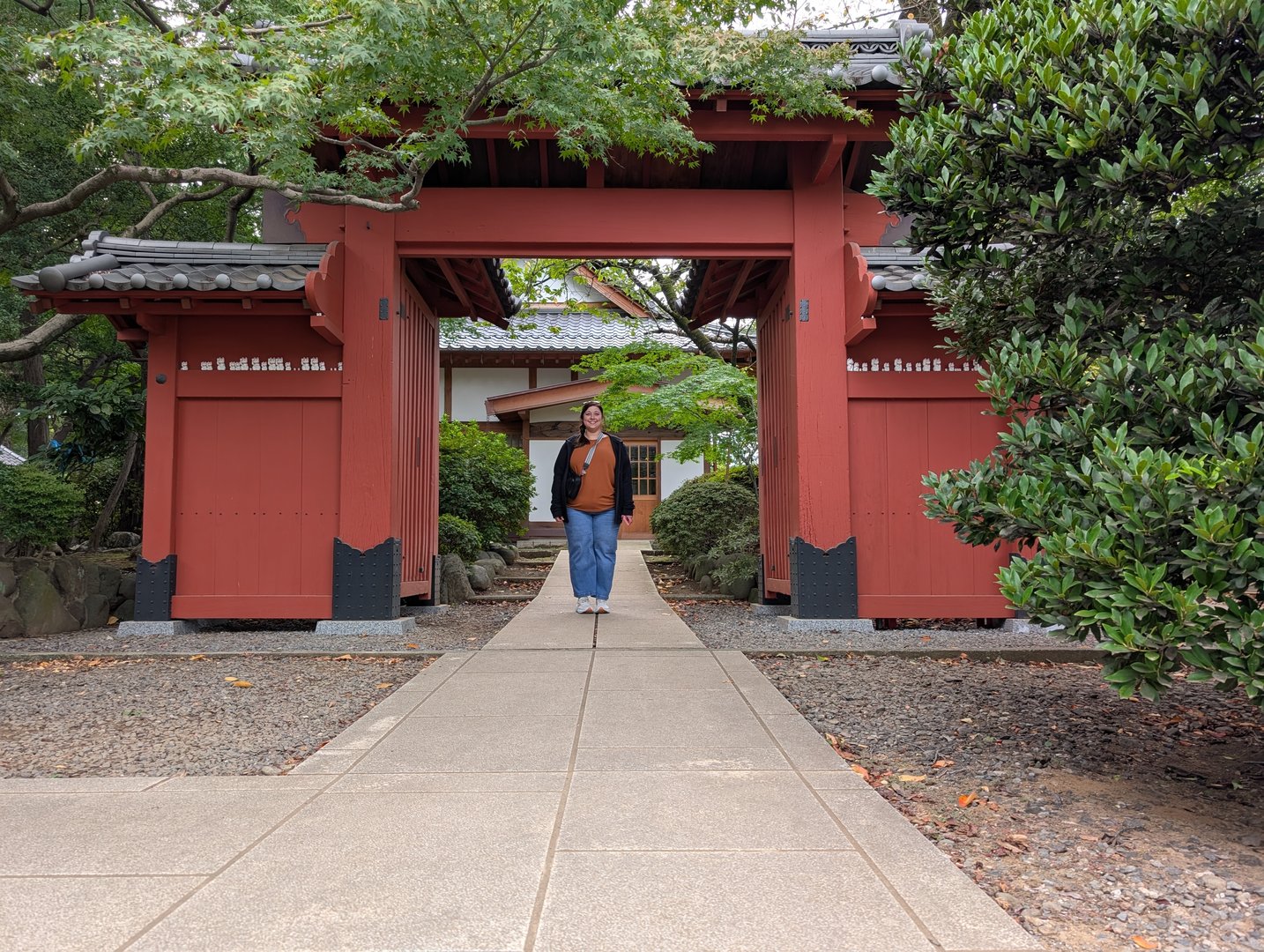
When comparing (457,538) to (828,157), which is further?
(457,538)

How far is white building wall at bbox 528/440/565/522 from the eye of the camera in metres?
17.6

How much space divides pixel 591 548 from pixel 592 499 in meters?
0.46

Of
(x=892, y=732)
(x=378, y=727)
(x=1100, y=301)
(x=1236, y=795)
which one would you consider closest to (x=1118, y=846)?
(x=1236, y=795)

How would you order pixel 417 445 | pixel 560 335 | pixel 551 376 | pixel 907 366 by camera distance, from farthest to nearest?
pixel 560 335 < pixel 551 376 < pixel 417 445 < pixel 907 366

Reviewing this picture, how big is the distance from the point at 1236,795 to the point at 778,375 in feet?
18.1

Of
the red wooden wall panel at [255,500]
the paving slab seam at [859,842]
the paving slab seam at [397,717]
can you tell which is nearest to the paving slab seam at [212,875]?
the paving slab seam at [397,717]

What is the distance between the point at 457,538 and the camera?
10938 millimetres

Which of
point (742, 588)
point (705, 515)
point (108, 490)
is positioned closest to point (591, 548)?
point (742, 588)

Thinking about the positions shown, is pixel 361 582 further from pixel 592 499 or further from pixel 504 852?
pixel 504 852

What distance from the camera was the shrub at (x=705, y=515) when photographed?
11398mm

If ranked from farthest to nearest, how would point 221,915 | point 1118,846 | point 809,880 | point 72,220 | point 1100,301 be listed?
point 72,220, point 1100,301, point 1118,846, point 809,880, point 221,915

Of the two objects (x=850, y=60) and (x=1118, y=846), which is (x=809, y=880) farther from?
(x=850, y=60)

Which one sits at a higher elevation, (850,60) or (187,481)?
(850,60)

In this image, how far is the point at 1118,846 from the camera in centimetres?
251
